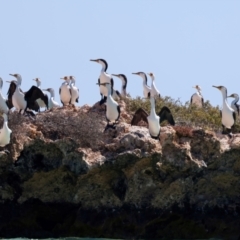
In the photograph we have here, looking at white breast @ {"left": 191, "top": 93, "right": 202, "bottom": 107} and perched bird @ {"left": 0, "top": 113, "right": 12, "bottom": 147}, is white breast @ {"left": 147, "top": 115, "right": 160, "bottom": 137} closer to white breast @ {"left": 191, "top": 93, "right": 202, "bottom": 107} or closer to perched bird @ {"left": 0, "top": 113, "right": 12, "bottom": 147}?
perched bird @ {"left": 0, "top": 113, "right": 12, "bottom": 147}

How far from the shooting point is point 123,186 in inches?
1062

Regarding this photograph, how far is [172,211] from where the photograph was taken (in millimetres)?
26594

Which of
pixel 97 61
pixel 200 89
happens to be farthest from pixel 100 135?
pixel 200 89

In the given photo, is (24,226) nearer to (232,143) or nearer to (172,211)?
(172,211)

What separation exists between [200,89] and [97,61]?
29.6 feet

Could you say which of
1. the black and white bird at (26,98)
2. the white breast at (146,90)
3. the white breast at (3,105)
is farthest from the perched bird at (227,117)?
the white breast at (3,105)

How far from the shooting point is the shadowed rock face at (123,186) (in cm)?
2655

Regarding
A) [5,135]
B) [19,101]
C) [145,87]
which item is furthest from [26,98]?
[145,87]

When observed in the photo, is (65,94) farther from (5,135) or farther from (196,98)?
(5,135)

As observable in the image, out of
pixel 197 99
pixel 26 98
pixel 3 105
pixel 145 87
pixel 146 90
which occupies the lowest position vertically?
pixel 3 105

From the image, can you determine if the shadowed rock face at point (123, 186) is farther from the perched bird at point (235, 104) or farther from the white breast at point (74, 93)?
the white breast at point (74, 93)

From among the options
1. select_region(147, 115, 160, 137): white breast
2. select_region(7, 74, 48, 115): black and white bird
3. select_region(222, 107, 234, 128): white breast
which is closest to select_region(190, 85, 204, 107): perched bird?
select_region(222, 107, 234, 128): white breast

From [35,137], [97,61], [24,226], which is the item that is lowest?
[24,226]

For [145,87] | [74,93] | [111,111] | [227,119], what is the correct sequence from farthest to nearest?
[145,87]
[74,93]
[227,119]
[111,111]
